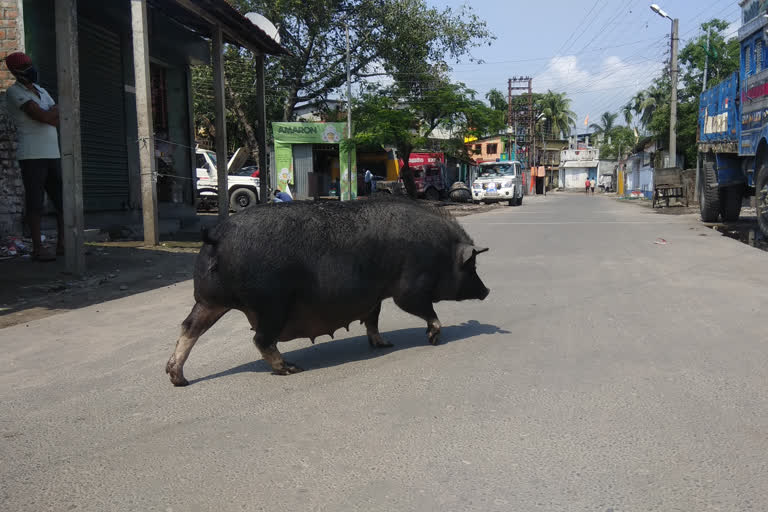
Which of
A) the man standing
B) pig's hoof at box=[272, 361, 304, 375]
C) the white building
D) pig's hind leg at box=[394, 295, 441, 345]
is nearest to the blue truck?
pig's hind leg at box=[394, 295, 441, 345]

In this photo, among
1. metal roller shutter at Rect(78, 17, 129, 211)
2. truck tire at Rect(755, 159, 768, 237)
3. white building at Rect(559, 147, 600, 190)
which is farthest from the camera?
white building at Rect(559, 147, 600, 190)

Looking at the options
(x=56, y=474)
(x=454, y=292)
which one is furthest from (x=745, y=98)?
(x=56, y=474)

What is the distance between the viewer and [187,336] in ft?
12.6

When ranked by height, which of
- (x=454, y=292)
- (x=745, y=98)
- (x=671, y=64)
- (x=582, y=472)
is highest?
(x=671, y=64)

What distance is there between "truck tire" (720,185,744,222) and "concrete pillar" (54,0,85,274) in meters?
12.7

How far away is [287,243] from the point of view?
3877mm

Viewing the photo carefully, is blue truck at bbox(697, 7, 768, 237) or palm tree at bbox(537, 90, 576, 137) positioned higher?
palm tree at bbox(537, 90, 576, 137)

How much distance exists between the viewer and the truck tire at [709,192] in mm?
13844

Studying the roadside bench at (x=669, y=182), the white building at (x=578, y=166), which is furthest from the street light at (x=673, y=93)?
the white building at (x=578, y=166)

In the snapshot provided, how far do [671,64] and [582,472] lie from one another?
31.2 meters

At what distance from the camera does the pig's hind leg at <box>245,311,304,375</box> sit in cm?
385

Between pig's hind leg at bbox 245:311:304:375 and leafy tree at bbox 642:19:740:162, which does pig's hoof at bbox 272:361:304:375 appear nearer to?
pig's hind leg at bbox 245:311:304:375

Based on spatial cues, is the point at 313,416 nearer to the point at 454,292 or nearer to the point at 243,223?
the point at 243,223

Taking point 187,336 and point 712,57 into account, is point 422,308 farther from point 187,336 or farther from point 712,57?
point 712,57
